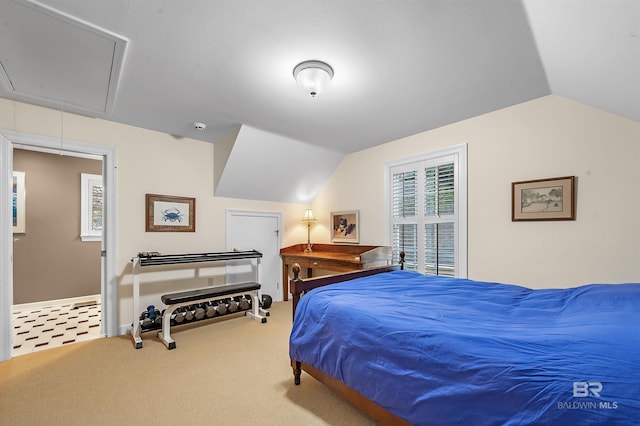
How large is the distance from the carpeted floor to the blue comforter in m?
0.35

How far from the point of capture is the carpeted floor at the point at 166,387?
178 cm

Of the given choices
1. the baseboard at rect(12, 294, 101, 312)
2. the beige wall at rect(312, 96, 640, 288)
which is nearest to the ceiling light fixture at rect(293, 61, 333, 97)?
the beige wall at rect(312, 96, 640, 288)

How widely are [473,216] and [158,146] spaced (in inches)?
152

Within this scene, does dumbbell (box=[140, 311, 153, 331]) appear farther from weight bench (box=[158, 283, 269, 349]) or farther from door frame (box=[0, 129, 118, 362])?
door frame (box=[0, 129, 118, 362])

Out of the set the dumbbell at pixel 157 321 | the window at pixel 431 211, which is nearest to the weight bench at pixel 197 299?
the dumbbell at pixel 157 321

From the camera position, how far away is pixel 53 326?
3.45 m

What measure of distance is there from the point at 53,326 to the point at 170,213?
1938 millimetres

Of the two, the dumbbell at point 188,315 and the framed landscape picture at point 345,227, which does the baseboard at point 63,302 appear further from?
the framed landscape picture at point 345,227

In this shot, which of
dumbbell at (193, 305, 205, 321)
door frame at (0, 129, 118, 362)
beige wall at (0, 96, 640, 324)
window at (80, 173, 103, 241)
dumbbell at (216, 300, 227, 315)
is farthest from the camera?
window at (80, 173, 103, 241)

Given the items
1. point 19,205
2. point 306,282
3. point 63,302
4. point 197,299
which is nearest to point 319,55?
point 306,282

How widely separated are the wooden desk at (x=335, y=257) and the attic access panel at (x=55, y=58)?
9.68 feet

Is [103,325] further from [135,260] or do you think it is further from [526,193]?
[526,193]

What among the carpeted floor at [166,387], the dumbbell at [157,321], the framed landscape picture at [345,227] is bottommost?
the carpeted floor at [166,387]

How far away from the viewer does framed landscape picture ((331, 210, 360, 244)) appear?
4289mm
